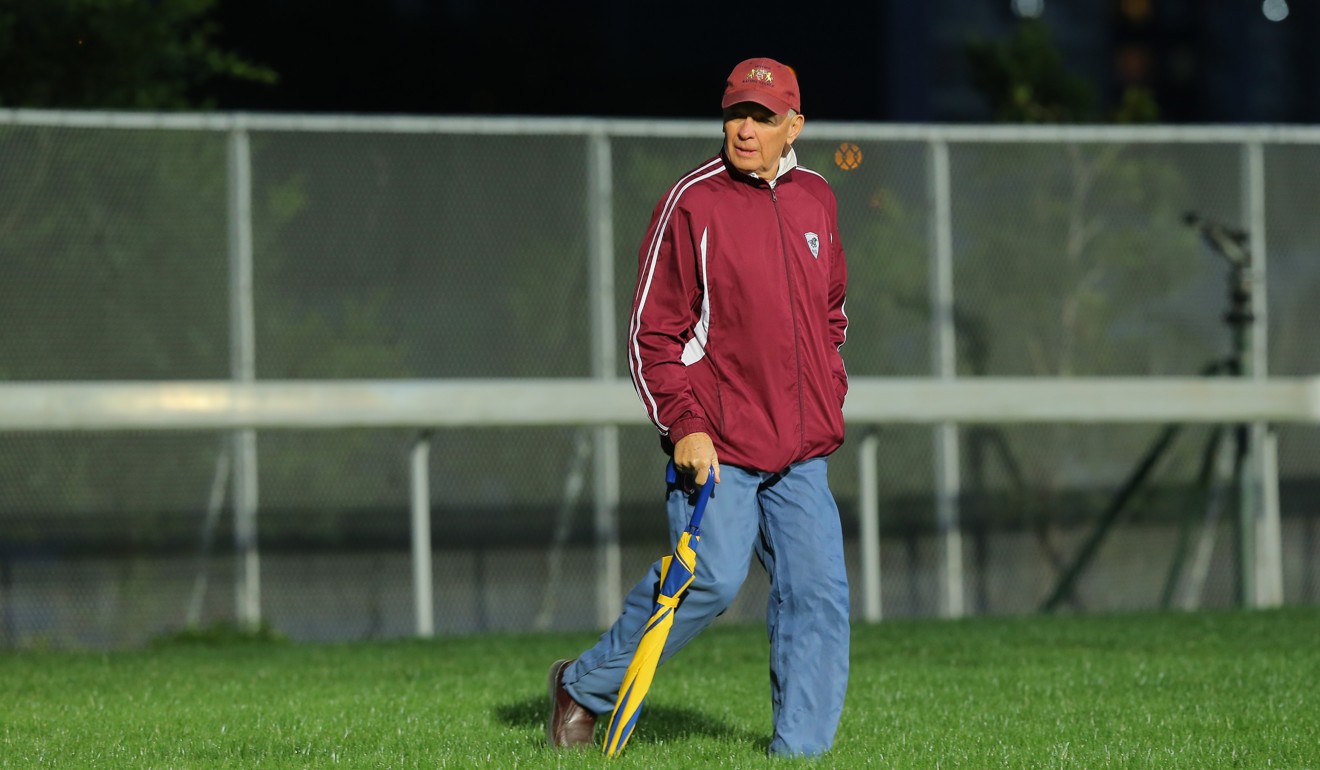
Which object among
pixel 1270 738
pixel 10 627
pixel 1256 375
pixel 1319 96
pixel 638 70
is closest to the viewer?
pixel 1270 738

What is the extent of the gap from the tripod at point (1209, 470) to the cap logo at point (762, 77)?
5.85 meters

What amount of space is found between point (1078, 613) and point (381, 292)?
4.17 metres

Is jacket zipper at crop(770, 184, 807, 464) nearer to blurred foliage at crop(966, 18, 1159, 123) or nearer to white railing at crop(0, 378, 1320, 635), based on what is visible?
white railing at crop(0, 378, 1320, 635)

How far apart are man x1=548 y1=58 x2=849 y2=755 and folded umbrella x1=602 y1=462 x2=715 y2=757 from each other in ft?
0.17

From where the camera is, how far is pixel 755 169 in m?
5.42

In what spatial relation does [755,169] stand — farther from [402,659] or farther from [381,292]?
[381,292]

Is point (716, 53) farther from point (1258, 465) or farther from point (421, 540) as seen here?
point (421, 540)

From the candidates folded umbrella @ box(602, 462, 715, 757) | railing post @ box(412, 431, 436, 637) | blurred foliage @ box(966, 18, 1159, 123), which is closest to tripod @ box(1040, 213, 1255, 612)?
railing post @ box(412, 431, 436, 637)

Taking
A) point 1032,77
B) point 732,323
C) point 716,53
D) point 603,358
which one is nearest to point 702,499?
point 732,323

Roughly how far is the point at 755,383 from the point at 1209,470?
6.27 m

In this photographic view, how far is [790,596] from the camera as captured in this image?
5.51 meters

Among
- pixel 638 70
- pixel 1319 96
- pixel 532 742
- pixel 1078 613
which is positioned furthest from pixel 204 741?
pixel 1319 96

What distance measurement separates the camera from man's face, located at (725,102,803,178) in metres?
5.38

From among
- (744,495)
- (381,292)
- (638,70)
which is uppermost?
(638,70)
